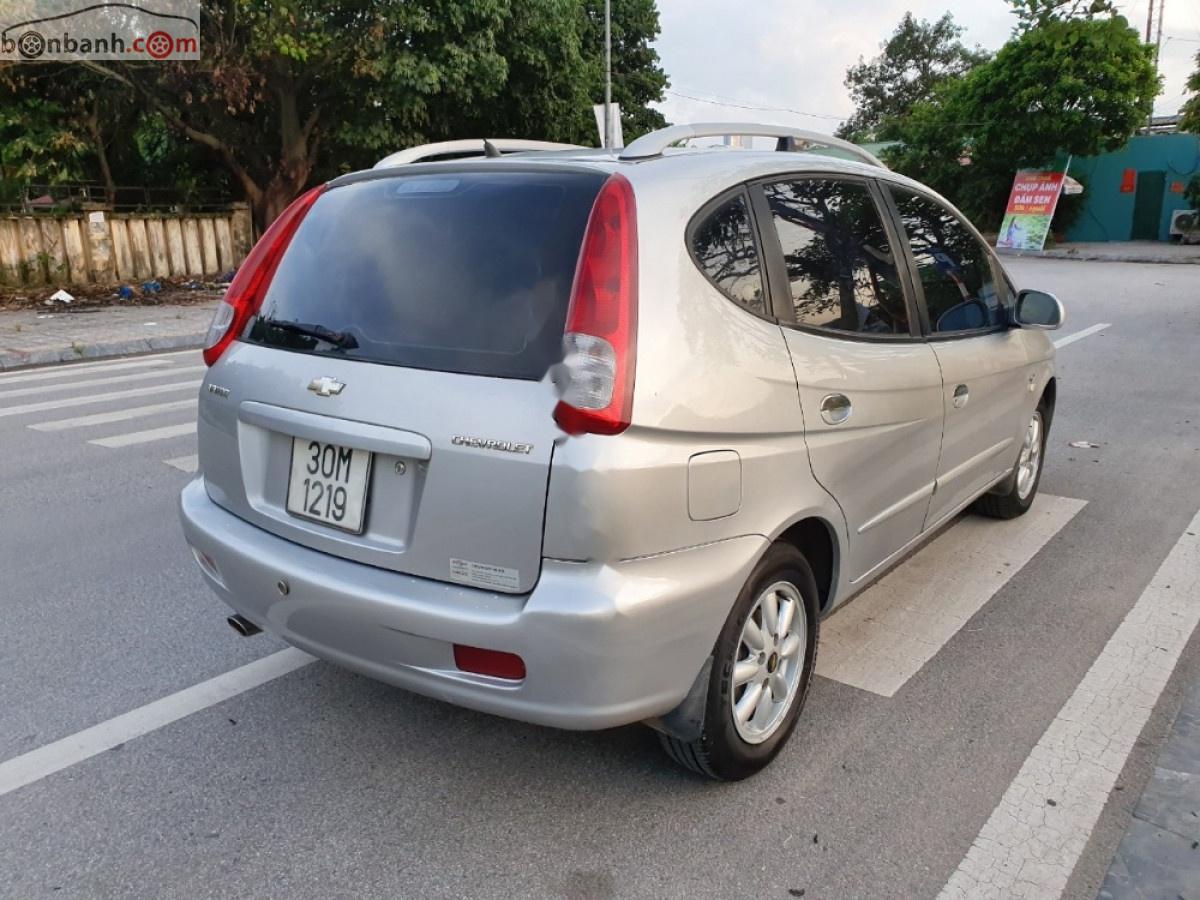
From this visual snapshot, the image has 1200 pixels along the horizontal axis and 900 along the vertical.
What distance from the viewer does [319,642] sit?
8.64 ft

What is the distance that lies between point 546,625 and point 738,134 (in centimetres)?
177

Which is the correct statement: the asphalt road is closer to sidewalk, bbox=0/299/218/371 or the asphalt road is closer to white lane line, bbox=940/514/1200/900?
white lane line, bbox=940/514/1200/900

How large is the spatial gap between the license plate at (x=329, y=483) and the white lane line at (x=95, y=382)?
717cm

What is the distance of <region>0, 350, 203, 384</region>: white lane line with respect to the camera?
9828 millimetres

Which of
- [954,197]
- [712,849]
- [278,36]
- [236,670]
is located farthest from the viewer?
[954,197]

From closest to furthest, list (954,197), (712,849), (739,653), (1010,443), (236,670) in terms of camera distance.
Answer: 1. (712,849)
2. (739,653)
3. (236,670)
4. (1010,443)
5. (954,197)

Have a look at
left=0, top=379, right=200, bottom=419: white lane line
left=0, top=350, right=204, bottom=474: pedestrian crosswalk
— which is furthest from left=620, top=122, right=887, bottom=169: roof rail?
left=0, top=379, right=200, bottom=419: white lane line

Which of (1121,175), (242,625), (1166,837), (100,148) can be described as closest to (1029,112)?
(1121,175)

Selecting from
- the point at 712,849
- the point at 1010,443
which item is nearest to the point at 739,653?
the point at 712,849

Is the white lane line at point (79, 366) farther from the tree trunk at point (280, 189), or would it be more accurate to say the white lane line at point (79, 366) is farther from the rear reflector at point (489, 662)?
the rear reflector at point (489, 662)

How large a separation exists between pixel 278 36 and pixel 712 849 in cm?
1501

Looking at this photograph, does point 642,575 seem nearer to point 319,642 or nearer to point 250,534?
point 319,642

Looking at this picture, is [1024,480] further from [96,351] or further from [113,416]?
[96,351]

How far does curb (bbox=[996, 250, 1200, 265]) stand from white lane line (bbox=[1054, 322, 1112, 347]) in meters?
15.0
